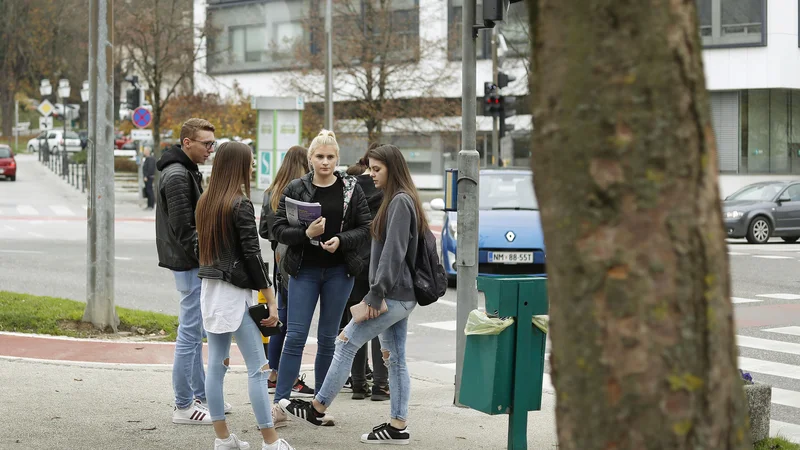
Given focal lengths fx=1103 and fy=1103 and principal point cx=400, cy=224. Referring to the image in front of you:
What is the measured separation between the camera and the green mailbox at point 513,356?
594cm

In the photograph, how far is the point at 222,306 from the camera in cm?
592

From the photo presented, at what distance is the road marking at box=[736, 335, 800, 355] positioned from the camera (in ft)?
35.3

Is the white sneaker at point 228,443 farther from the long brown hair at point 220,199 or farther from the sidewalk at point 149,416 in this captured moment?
the long brown hair at point 220,199

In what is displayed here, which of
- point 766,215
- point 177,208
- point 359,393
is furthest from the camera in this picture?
point 766,215

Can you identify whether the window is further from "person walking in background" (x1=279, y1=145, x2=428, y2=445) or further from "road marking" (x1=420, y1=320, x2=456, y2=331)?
"person walking in background" (x1=279, y1=145, x2=428, y2=445)

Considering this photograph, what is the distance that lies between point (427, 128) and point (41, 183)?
16512 millimetres

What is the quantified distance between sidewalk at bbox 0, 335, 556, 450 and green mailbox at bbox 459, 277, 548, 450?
0.55m

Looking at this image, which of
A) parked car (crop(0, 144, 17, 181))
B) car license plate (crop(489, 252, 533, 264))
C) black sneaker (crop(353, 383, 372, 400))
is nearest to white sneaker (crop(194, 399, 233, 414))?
black sneaker (crop(353, 383, 372, 400))

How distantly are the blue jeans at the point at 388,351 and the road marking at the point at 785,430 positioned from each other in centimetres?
236

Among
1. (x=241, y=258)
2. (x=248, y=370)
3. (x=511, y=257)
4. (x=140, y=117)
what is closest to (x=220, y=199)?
(x=241, y=258)

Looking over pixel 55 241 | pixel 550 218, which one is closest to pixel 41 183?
pixel 55 241

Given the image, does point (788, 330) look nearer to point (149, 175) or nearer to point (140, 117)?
point (140, 117)

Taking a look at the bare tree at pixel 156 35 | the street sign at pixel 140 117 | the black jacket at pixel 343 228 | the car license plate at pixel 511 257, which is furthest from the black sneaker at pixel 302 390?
the bare tree at pixel 156 35

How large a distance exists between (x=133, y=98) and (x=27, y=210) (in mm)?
4597
